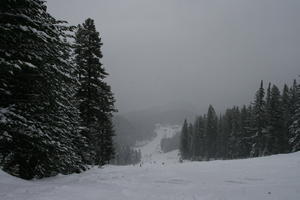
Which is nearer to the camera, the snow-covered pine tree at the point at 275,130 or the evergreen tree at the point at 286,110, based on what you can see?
the snow-covered pine tree at the point at 275,130

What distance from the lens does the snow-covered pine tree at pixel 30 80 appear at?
10453 millimetres

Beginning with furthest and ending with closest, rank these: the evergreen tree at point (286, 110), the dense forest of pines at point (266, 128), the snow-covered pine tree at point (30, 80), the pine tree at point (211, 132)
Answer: the pine tree at point (211, 132), the evergreen tree at point (286, 110), the dense forest of pines at point (266, 128), the snow-covered pine tree at point (30, 80)

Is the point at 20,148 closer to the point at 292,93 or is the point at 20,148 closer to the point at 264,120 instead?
the point at 264,120

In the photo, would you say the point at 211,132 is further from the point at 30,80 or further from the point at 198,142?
the point at 30,80

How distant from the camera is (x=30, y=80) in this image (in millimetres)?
11414

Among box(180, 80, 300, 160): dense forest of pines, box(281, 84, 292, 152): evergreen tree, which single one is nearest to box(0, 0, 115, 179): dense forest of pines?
box(180, 80, 300, 160): dense forest of pines

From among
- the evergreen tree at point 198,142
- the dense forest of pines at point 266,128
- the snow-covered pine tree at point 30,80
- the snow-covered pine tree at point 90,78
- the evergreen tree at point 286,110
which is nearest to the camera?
the snow-covered pine tree at point 30,80

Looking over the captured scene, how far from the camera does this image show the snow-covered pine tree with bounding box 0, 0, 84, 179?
1045 cm

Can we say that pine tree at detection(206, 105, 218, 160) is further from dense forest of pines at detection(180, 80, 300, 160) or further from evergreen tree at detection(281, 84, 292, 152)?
evergreen tree at detection(281, 84, 292, 152)

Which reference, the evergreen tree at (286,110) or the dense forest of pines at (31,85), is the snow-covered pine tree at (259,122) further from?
the dense forest of pines at (31,85)

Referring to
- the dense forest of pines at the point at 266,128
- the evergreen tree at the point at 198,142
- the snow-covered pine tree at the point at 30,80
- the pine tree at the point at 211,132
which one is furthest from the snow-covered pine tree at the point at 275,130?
the snow-covered pine tree at the point at 30,80

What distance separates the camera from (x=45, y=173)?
14773mm

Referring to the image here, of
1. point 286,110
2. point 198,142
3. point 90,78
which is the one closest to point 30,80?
point 90,78

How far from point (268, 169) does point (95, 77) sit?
14.6 metres
